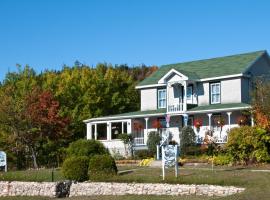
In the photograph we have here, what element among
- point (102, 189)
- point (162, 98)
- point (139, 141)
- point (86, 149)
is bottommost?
point (102, 189)

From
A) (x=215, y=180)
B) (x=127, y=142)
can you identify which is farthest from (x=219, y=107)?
(x=215, y=180)

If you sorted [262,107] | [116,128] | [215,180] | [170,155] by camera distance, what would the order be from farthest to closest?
1. [116,128]
2. [262,107]
3. [170,155]
4. [215,180]

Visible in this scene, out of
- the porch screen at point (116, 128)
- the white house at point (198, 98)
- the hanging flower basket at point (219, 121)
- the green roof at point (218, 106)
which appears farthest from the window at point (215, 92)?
the porch screen at point (116, 128)

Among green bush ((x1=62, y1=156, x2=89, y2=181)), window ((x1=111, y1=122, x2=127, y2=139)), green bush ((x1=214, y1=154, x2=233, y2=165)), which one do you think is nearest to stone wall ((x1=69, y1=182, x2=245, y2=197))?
green bush ((x1=62, y1=156, x2=89, y2=181))

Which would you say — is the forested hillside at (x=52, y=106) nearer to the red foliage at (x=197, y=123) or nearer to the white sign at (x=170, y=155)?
the red foliage at (x=197, y=123)

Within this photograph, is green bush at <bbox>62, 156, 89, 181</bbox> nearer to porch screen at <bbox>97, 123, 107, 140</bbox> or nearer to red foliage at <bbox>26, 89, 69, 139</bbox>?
red foliage at <bbox>26, 89, 69, 139</bbox>

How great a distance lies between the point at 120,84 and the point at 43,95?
14680mm

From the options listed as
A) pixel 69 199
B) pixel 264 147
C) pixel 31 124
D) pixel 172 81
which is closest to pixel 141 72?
pixel 172 81

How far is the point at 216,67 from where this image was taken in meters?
46.8

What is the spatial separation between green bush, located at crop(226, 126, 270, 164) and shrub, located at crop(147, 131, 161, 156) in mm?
10831

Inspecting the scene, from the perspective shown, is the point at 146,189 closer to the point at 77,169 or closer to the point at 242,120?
the point at 77,169

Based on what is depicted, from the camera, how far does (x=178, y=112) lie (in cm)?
4519

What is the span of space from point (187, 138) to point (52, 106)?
34.1 ft

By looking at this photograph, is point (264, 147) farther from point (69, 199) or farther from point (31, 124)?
point (31, 124)
